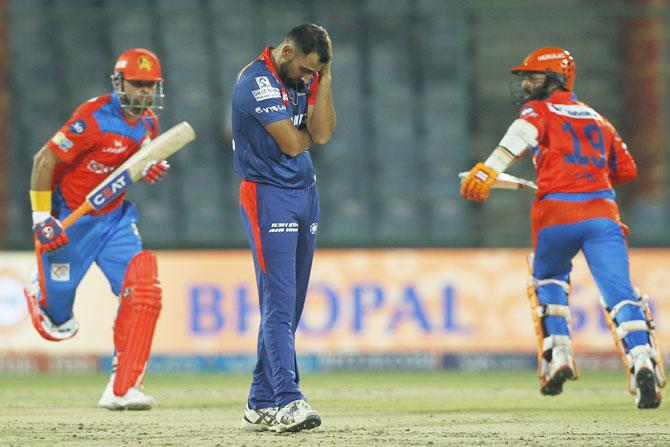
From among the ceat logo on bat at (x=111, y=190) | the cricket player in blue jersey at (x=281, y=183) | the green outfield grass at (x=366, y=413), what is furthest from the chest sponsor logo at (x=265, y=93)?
the ceat logo on bat at (x=111, y=190)

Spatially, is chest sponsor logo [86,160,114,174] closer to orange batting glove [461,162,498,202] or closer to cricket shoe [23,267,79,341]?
cricket shoe [23,267,79,341]

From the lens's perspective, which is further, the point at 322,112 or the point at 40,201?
the point at 40,201

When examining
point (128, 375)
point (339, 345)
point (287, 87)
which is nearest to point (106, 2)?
point (339, 345)

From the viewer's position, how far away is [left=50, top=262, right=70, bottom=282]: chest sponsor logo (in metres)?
7.81

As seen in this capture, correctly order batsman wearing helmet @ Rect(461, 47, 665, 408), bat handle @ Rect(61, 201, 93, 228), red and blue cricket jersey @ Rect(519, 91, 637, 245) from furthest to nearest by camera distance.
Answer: bat handle @ Rect(61, 201, 93, 228)
red and blue cricket jersey @ Rect(519, 91, 637, 245)
batsman wearing helmet @ Rect(461, 47, 665, 408)

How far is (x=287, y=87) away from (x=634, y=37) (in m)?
8.13

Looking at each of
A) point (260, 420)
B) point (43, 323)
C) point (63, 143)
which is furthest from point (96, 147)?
point (260, 420)

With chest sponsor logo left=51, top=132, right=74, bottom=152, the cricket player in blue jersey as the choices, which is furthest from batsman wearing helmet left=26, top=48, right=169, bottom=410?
the cricket player in blue jersey

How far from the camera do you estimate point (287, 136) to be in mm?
5965

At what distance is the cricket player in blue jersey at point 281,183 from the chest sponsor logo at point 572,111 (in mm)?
1725

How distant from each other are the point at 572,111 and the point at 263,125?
215 centimetres

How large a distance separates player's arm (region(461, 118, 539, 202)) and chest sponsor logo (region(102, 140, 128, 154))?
2004mm

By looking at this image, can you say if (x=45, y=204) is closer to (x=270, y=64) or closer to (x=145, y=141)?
(x=145, y=141)

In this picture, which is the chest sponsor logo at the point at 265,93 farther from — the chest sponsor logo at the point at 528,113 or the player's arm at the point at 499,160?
the chest sponsor logo at the point at 528,113
